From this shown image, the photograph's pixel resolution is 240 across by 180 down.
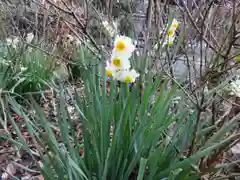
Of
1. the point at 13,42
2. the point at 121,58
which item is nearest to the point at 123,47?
the point at 121,58

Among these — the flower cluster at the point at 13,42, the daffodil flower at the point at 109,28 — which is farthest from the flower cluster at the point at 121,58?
the flower cluster at the point at 13,42

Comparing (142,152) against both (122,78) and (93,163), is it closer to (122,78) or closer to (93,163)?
(93,163)

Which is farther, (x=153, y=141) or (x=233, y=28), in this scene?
(x=153, y=141)

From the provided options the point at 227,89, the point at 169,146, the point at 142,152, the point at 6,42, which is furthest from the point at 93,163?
the point at 6,42

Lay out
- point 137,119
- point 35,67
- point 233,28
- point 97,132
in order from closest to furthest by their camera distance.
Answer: point 233,28
point 97,132
point 137,119
point 35,67

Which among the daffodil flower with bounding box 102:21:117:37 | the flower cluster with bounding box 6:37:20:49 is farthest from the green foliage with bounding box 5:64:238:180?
the flower cluster with bounding box 6:37:20:49

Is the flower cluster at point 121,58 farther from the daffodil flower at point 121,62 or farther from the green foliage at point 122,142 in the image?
the green foliage at point 122,142

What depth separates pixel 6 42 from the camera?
10.9 ft

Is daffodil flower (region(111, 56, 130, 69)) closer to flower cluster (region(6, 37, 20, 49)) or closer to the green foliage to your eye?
the green foliage

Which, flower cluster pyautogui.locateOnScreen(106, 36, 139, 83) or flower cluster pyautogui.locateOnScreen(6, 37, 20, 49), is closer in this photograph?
flower cluster pyautogui.locateOnScreen(106, 36, 139, 83)

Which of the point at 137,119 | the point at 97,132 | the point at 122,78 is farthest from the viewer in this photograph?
the point at 137,119

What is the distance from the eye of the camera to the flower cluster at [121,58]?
48.2 inches

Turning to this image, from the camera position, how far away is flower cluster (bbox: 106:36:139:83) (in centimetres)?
122

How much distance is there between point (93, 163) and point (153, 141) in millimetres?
309
